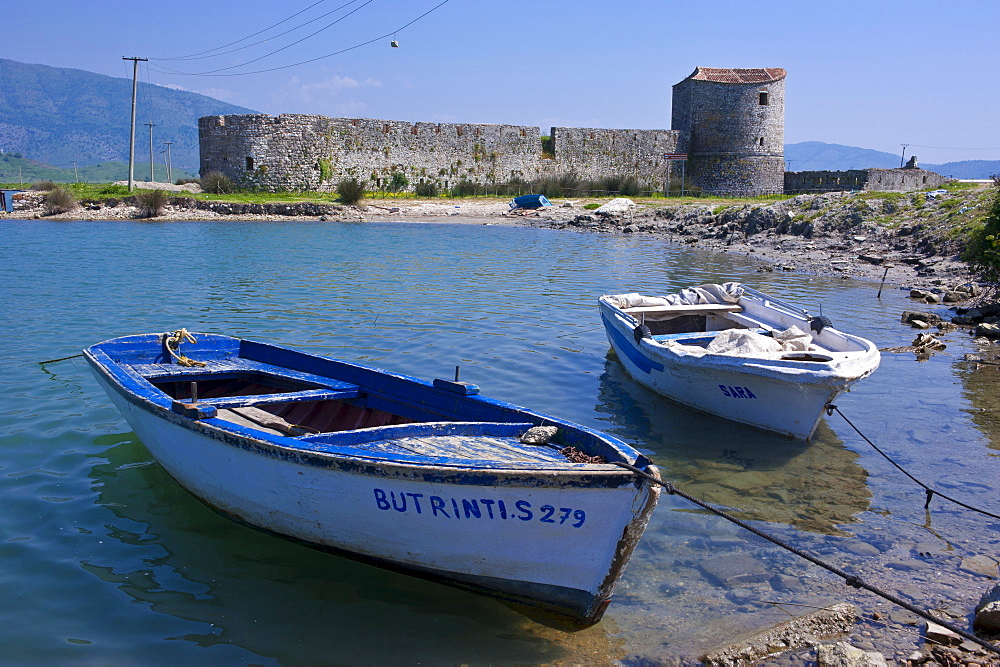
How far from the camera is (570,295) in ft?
49.0

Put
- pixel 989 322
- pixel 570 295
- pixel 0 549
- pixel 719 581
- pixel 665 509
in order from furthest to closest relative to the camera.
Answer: pixel 570 295
pixel 989 322
pixel 665 509
pixel 0 549
pixel 719 581

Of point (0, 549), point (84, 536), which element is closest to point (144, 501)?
point (84, 536)

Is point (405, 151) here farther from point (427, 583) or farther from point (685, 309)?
point (427, 583)

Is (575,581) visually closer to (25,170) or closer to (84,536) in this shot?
(84,536)

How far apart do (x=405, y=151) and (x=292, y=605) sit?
3628 cm

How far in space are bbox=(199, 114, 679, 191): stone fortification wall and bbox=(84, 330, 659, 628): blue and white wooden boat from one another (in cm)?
3243

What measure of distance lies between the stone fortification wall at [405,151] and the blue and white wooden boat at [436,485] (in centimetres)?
3243

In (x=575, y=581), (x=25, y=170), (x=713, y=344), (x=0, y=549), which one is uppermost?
(x=25, y=170)

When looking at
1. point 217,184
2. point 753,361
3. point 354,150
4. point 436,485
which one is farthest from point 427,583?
point 354,150

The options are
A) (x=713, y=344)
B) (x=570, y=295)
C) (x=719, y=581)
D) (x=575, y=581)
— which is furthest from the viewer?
(x=570, y=295)

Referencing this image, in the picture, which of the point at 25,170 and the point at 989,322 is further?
the point at 25,170

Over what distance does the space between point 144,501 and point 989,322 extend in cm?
1129

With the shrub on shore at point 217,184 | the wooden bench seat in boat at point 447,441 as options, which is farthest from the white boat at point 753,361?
the shrub on shore at point 217,184

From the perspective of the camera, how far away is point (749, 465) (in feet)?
20.3
